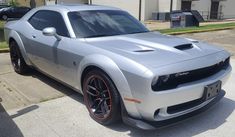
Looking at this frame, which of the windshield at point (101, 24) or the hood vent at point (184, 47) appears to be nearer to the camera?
the hood vent at point (184, 47)

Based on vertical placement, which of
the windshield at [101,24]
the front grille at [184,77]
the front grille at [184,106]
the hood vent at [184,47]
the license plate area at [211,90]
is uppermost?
the windshield at [101,24]

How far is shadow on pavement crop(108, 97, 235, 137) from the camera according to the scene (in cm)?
358

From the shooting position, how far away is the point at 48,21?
508 cm

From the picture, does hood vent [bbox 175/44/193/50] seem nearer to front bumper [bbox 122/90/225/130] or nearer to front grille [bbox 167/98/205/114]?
front grille [bbox 167/98/205/114]

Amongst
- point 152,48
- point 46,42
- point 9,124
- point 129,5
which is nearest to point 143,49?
point 152,48

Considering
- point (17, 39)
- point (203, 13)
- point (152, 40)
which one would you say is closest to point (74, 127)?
point (152, 40)

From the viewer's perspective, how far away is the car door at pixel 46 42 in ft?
14.9

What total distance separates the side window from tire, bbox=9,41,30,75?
0.75 meters

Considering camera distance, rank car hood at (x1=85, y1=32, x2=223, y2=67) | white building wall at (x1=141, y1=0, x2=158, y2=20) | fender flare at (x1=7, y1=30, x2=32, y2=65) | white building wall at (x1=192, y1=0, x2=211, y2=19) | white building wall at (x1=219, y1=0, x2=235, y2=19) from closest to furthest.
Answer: car hood at (x1=85, y1=32, x2=223, y2=67)
fender flare at (x1=7, y1=30, x2=32, y2=65)
white building wall at (x1=141, y1=0, x2=158, y2=20)
white building wall at (x1=192, y1=0, x2=211, y2=19)
white building wall at (x1=219, y1=0, x2=235, y2=19)

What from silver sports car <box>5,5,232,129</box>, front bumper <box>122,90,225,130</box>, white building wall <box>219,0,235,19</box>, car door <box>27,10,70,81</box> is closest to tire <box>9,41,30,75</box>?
car door <box>27,10,70,81</box>

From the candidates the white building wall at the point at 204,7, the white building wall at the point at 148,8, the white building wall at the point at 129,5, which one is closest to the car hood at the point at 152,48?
the white building wall at the point at 148,8

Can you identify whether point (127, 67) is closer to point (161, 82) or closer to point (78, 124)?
point (161, 82)

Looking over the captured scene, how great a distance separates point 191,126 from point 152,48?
1.11 m

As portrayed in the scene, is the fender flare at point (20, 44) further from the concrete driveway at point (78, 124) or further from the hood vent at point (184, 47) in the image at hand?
the hood vent at point (184, 47)
